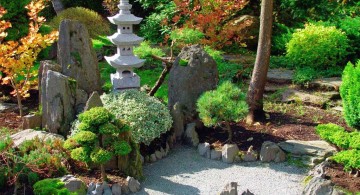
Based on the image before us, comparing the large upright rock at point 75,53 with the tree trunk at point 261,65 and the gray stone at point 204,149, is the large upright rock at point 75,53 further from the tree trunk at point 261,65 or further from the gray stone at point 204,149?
the tree trunk at point 261,65

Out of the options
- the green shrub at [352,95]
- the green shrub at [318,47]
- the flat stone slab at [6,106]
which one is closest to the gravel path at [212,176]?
the green shrub at [352,95]

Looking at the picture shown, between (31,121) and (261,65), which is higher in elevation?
(261,65)

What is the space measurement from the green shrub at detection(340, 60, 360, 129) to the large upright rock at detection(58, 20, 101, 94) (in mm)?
4330

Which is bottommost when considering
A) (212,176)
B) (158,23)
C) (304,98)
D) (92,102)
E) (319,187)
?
(212,176)

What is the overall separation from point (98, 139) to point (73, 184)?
71cm

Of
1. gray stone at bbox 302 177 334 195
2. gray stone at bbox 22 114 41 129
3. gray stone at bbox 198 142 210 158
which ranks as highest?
gray stone at bbox 22 114 41 129

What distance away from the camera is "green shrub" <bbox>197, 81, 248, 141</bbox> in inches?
312

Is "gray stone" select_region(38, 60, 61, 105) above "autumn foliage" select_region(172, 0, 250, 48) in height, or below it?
below

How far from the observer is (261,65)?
894cm

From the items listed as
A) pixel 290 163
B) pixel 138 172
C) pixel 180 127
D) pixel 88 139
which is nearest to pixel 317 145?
pixel 290 163

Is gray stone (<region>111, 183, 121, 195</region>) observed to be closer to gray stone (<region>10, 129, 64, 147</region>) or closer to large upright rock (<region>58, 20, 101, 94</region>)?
gray stone (<region>10, 129, 64, 147</region>)

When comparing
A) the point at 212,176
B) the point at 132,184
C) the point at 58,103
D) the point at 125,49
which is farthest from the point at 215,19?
the point at 132,184

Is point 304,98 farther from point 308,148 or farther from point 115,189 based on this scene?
point 115,189

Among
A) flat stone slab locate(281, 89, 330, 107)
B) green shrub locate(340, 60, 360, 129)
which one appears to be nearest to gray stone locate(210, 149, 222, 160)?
green shrub locate(340, 60, 360, 129)
